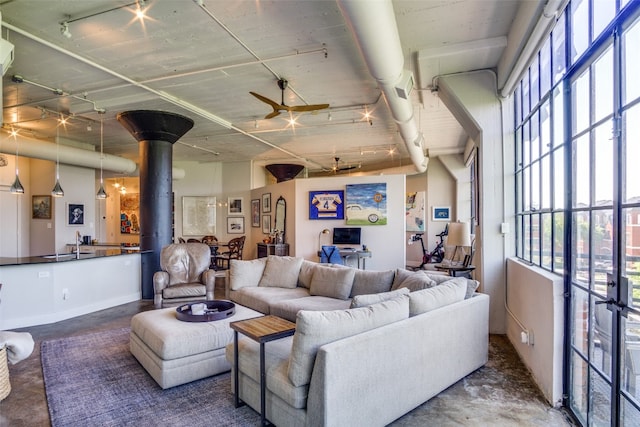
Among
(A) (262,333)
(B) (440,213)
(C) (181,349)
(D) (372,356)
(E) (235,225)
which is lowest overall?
(C) (181,349)

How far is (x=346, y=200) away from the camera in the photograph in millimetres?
7551

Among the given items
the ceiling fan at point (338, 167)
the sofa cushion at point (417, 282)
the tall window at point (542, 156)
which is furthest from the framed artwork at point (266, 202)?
the tall window at point (542, 156)

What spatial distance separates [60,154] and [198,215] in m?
4.04

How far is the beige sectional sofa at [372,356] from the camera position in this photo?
6.75 feet

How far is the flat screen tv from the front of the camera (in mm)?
7383

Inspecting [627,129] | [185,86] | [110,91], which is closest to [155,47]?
[185,86]

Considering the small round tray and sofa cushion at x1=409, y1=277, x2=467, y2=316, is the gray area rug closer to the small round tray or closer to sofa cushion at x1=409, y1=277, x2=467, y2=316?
the small round tray

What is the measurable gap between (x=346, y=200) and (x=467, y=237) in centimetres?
294

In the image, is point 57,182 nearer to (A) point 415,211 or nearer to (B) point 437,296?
(B) point 437,296

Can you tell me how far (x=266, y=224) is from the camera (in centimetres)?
973

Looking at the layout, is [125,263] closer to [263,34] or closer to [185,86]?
[185,86]

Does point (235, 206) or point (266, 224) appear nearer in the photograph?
point (266, 224)

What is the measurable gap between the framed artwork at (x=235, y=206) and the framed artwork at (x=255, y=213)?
38cm

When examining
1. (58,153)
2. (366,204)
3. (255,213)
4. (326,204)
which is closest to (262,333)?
(366,204)
